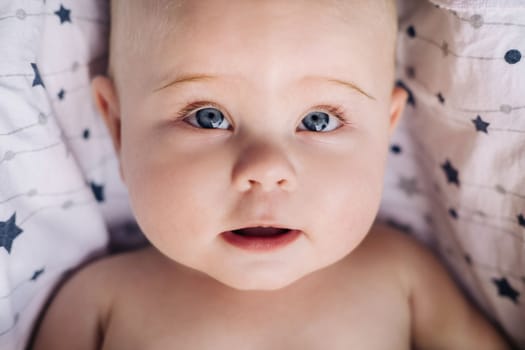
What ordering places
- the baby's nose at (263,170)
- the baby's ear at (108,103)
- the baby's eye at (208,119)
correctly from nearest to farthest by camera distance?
1. the baby's nose at (263,170)
2. the baby's eye at (208,119)
3. the baby's ear at (108,103)

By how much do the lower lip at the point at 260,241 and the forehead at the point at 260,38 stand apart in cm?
25

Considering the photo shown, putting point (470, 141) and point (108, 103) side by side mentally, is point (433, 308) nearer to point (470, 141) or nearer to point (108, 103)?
point (470, 141)

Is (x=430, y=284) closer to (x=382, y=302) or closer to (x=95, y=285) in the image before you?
(x=382, y=302)

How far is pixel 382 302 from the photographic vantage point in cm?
124

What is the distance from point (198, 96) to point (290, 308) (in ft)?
→ 1.39

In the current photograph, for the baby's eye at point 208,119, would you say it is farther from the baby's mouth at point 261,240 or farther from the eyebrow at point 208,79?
the baby's mouth at point 261,240

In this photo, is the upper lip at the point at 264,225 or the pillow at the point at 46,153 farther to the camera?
the pillow at the point at 46,153

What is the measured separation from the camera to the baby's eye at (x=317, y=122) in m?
1.09

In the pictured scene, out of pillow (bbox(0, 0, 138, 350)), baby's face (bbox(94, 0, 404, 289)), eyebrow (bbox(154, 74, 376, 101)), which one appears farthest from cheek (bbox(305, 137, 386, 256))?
pillow (bbox(0, 0, 138, 350))

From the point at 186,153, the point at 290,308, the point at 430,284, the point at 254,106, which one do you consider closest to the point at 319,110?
the point at 254,106

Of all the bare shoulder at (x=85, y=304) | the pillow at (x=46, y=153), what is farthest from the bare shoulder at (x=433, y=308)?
the pillow at (x=46, y=153)

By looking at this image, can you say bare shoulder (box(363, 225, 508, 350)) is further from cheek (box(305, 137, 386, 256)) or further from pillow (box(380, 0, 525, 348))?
cheek (box(305, 137, 386, 256))

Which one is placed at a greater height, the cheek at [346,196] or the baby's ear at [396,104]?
the baby's ear at [396,104]

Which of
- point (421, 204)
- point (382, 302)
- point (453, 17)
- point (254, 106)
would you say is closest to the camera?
point (254, 106)
